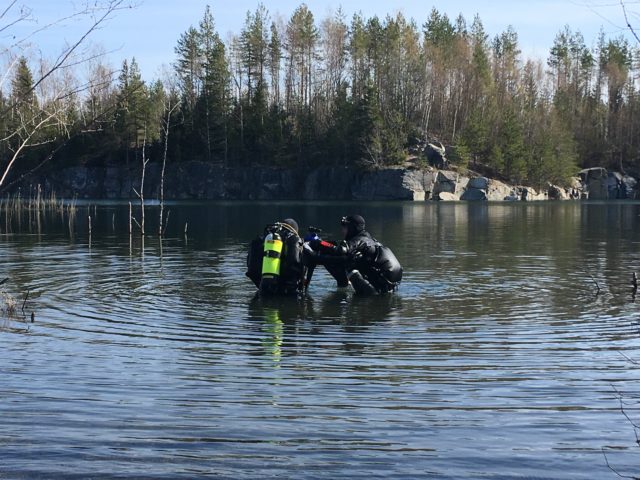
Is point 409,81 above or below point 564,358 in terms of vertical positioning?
above

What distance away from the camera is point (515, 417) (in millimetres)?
8578

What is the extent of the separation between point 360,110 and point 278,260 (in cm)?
8927

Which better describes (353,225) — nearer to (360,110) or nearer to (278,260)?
(278,260)

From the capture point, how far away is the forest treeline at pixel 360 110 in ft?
348

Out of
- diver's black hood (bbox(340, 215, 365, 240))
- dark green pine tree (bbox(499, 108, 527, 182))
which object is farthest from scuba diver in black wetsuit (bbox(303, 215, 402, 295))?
dark green pine tree (bbox(499, 108, 527, 182))

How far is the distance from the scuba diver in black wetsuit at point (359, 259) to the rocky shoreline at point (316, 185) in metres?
79.2

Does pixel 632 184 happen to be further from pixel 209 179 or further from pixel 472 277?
pixel 472 277

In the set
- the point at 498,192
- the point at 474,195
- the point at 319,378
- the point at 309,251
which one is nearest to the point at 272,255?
the point at 309,251

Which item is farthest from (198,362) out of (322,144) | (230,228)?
(322,144)

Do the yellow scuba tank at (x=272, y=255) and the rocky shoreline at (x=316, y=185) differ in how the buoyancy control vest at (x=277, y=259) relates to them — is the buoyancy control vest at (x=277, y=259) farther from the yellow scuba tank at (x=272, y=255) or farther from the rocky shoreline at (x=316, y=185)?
the rocky shoreline at (x=316, y=185)

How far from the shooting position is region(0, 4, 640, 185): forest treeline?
106 meters

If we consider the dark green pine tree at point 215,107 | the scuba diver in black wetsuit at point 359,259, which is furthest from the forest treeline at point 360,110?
the scuba diver in black wetsuit at point 359,259

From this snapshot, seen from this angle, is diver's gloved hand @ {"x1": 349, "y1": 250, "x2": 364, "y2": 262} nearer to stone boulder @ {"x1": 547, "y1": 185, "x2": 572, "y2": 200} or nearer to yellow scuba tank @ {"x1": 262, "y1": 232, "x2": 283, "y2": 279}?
yellow scuba tank @ {"x1": 262, "y1": 232, "x2": 283, "y2": 279}

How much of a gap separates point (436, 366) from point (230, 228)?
36633 mm
